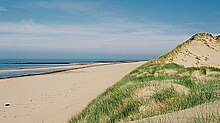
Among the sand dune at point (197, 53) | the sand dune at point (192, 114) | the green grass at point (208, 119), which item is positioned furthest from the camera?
the sand dune at point (197, 53)

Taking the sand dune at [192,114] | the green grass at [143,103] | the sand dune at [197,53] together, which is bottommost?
the green grass at [143,103]

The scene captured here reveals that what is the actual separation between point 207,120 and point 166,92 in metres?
3.80

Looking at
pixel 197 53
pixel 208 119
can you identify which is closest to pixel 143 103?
pixel 208 119

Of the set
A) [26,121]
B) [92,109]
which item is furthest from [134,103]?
[26,121]

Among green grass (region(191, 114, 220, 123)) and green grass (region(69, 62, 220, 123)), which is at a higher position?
green grass (region(191, 114, 220, 123))

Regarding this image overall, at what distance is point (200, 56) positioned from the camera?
30688mm

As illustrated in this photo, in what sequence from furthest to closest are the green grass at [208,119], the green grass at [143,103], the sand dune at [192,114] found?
the green grass at [143,103], the sand dune at [192,114], the green grass at [208,119]

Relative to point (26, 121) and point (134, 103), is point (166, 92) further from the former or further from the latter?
point (26, 121)

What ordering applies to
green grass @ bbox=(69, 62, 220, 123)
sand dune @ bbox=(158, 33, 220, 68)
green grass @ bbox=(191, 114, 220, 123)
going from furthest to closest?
sand dune @ bbox=(158, 33, 220, 68), green grass @ bbox=(69, 62, 220, 123), green grass @ bbox=(191, 114, 220, 123)

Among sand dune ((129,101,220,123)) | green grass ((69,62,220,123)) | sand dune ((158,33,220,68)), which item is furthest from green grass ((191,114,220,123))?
sand dune ((158,33,220,68))

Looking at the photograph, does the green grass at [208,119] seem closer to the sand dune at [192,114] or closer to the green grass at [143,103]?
the sand dune at [192,114]

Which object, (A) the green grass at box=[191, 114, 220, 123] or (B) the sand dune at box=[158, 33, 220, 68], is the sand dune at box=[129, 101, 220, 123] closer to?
(A) the green grass at box=[191, 114, 220, 123]

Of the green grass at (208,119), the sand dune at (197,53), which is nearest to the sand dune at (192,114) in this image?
the green grass at (208,119)

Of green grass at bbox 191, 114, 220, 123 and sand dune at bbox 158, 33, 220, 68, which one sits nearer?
green grass at bbox 191, 114, 220, 123
